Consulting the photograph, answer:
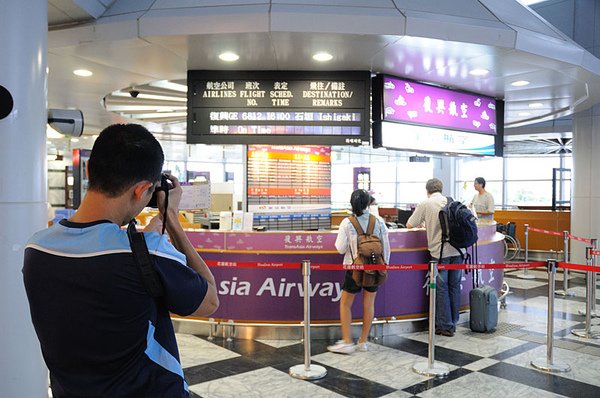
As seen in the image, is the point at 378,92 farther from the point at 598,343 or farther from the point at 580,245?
the point at 580,245

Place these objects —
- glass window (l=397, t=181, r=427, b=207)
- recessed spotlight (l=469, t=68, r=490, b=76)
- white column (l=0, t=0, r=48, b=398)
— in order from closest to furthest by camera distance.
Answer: white column (l=0, t=0, r=48, b=398)
recessed spotlight (l=469, t=68, r=490, b=76)
glass window (l=397, t=181, r=427, b=207)

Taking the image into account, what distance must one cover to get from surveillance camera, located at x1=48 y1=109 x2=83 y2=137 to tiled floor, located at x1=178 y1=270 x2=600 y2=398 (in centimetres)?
225

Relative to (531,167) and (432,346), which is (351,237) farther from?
(531,167)

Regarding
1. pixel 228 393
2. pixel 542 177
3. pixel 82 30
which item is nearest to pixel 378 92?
pixel 82 30

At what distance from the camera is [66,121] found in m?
4.07

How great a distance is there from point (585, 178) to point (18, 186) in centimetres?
1012

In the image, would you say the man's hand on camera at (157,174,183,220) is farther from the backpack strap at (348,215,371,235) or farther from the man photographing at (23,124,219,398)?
the backpack strap at (348,215,371,235)

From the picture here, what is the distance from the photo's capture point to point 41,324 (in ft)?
4.24

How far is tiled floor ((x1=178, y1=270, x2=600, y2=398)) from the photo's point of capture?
4.23 meters

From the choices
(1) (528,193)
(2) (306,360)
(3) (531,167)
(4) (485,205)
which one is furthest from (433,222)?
(1) (528,193)

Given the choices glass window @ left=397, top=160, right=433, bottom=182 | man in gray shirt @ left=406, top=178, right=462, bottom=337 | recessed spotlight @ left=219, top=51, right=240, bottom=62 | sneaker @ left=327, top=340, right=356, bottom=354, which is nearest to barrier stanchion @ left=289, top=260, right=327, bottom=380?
sneaker @ left=327, top=340, right=356, bottom=354

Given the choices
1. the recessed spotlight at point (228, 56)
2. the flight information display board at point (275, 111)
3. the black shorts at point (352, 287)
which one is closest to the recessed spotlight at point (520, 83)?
the flight information display board at point (275, 111)

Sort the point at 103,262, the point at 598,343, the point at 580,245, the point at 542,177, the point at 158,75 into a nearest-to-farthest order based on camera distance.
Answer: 1. the point at 103,262
2. the point at 598,343
3. the point at 158,75
4. the point at 580,245
5. the point at 542,177

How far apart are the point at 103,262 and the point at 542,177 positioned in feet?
79.1
